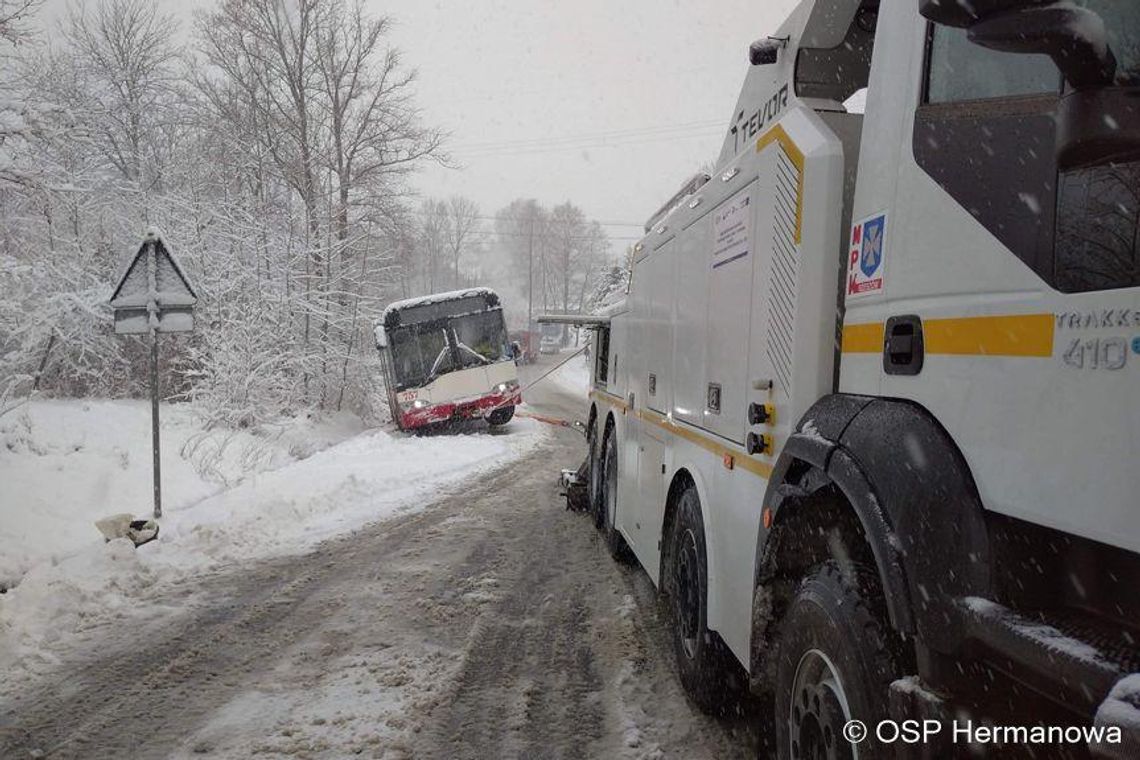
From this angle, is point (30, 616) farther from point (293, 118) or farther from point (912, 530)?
point (293, 118)

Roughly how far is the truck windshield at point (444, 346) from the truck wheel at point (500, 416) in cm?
127

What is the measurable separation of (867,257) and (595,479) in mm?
5723

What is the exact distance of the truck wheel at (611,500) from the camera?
646cm

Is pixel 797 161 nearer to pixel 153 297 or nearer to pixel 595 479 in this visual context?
pixel 595 479

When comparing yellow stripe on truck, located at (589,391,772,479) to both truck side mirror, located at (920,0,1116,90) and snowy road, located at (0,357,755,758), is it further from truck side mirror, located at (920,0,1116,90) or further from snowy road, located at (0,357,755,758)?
truck side mirror, located at (920,0,1116,90)

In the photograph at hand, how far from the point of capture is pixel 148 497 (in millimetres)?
9297

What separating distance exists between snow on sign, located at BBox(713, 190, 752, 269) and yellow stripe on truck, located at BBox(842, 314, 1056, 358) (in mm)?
1270

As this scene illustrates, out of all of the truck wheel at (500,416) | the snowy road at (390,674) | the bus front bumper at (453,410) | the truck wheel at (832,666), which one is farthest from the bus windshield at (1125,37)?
the truck wheel at (500,416)

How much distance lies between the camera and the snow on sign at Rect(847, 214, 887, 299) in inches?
84.2

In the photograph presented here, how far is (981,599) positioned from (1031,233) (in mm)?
817

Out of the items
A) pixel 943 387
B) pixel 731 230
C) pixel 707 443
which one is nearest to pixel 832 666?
pixel 943 387

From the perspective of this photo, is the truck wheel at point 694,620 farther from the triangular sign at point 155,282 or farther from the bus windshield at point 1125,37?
the triangular sign at point 155,282

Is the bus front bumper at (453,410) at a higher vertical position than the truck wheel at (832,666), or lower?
lower

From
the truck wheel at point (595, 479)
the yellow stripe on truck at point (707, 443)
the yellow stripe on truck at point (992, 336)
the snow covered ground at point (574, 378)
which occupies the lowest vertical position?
the snow covered ground at point (574, 378)
